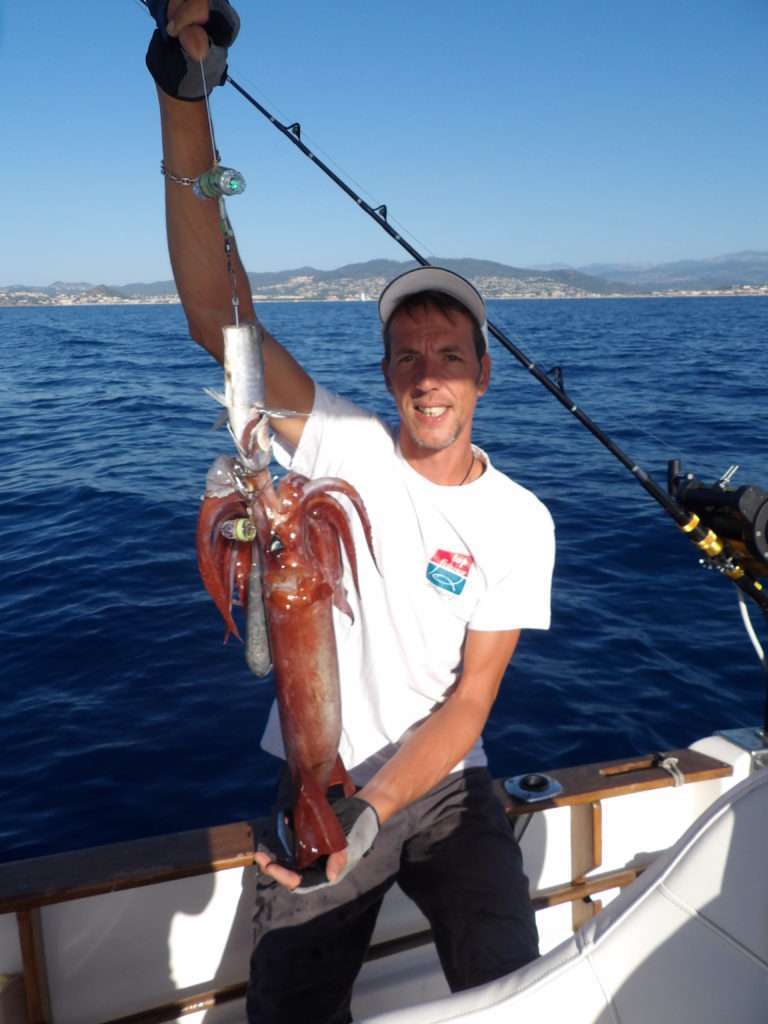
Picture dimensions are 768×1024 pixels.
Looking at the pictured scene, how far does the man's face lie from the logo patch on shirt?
47cm

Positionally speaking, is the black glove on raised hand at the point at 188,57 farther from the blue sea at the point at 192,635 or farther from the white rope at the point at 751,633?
the white rope at the point at 751,633

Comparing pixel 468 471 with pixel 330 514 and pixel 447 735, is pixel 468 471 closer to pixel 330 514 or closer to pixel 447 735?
pixel 447 735

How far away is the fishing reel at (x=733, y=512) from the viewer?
3165 mm

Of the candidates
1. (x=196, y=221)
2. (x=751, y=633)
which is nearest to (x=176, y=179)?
(x=196, y=221)

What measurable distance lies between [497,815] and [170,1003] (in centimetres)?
162

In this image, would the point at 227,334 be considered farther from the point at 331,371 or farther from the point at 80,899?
the point at 331,371

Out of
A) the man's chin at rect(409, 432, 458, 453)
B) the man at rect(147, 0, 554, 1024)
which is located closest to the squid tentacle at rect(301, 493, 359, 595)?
the man at rect(147, 0, 554, 1024)

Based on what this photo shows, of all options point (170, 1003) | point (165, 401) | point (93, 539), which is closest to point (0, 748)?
point (170, 1003)

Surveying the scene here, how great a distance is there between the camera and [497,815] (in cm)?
332

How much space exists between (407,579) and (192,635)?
4619 millimetres

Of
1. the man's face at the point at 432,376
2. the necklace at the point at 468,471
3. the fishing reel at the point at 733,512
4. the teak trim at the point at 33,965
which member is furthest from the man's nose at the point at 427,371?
the teak trim at the point at 33,965

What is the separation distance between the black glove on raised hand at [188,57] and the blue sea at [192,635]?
2122mm

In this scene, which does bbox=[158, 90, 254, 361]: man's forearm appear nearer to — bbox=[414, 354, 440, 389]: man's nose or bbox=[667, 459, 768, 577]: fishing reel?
bbox=[414, 354, 440, 389]: man's nose

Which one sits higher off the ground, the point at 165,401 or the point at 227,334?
the point at 227,334
